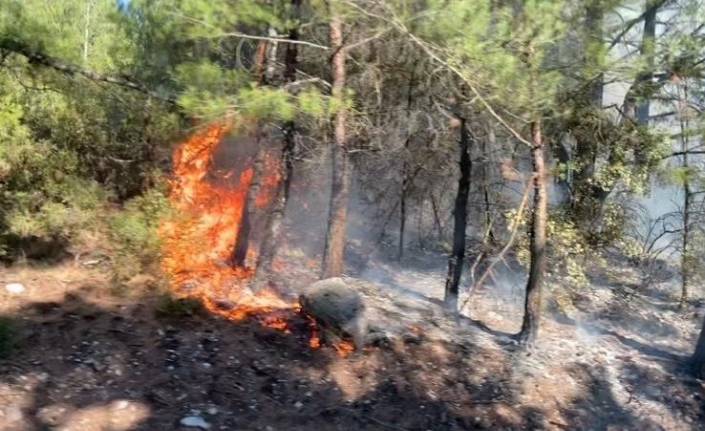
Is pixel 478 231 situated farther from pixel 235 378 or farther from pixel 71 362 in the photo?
pixel 71 362

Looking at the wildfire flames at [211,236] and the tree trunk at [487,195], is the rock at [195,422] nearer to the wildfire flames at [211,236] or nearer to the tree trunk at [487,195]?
the wildfire flames at [211,236]

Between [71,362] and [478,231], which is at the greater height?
[478,231]

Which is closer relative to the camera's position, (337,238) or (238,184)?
(337,238)

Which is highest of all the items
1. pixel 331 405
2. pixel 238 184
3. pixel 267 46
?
pixel 267 46

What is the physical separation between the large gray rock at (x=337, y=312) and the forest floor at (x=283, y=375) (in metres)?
0.26

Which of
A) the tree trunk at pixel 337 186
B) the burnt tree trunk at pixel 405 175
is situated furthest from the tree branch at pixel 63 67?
the burnt tree trunk at pixel 405 175

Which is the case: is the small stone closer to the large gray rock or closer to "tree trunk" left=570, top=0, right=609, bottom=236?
the large gray rock

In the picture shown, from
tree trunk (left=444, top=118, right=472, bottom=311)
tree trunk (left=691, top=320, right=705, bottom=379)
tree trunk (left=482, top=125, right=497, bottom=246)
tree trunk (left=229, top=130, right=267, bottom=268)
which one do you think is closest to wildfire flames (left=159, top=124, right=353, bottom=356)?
tree trunk (left=229, top=130, right=267, bottom=268)

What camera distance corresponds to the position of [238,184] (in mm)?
12914

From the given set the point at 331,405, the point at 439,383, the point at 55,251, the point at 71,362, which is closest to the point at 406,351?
the point at 439,383

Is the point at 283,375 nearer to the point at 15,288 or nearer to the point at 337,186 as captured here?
the point at 337,186

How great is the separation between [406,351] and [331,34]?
4.56m

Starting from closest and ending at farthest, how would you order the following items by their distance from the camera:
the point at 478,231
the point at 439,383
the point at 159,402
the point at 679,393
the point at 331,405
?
the point at 159,402 < the point at 331,405 < the point at 439,383 < the point at 679,393 < the point at 478,231

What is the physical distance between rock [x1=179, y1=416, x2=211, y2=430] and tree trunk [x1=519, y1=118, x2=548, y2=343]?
5.10 metres
